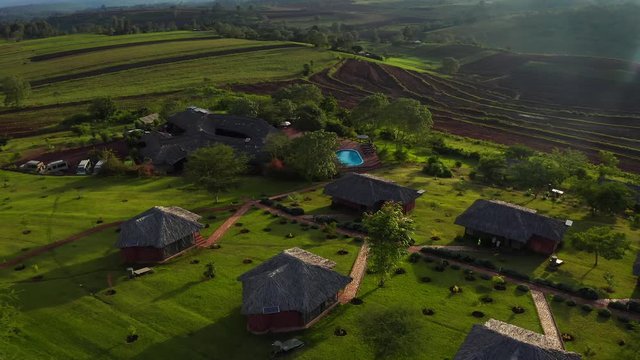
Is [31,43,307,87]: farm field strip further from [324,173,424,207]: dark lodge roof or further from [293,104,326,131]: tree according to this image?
[324,173,424,207]: dark lodge roof

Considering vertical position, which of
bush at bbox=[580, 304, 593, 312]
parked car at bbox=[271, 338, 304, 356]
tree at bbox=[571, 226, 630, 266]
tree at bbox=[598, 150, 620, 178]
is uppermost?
tree at bbox=[571, 226, 630, 266]

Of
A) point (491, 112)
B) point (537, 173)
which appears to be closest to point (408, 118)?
point (537, 173)

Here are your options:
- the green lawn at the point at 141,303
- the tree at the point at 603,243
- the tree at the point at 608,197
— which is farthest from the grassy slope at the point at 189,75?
the tree at the point at 603,243

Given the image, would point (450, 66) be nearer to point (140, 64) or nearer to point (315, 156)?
point (140, 64)

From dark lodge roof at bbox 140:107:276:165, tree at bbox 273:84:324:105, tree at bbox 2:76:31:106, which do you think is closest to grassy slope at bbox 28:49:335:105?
tree at bbox 2:76:31:106

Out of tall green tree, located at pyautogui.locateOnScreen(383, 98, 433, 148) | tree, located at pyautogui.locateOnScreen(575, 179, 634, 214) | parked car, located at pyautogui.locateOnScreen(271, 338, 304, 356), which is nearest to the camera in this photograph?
parked car, located at pyautogui.locateOnScreen(271, 338, 304, 356)
